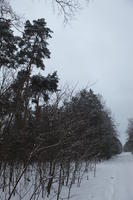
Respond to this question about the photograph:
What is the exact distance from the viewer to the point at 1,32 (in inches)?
258

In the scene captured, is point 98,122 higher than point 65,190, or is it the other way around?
point 98,122

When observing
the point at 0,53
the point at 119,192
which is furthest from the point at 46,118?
the point at 119,192

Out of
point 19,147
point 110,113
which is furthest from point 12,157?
point 110,113

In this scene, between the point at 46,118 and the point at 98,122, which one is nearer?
the point at 46,118

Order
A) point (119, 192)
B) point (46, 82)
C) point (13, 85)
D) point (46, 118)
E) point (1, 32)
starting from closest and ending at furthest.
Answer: point (13, 85) < point (1, 32) < point (46, 118) < point (119, 192) < point (46, 82)

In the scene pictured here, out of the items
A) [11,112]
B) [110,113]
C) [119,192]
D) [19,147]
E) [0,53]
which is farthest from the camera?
[110,113]

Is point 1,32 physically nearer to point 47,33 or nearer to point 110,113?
point 47,33

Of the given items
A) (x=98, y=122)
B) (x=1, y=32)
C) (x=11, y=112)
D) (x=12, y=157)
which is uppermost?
(x=98, y=122)

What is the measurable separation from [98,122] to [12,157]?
2615 centimetres

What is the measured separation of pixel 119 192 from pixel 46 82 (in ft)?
40.1

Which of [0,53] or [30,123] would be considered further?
[0,53]

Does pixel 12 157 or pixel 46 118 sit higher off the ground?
pixel 46 118

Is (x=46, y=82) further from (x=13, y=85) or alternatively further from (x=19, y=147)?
(x=13, y=85)

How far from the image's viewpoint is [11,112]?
445 cm
